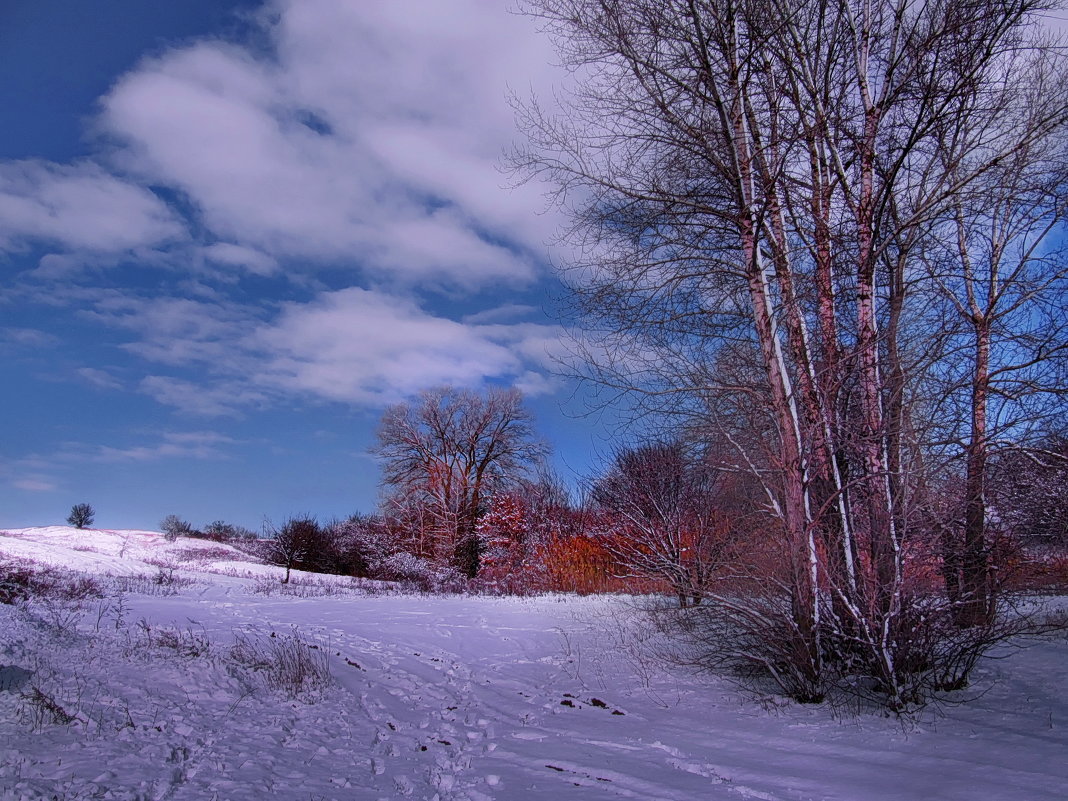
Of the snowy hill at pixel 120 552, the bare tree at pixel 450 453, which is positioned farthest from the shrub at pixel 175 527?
the bare tree at pixel 450 453

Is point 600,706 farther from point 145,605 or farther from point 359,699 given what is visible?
point 145,605

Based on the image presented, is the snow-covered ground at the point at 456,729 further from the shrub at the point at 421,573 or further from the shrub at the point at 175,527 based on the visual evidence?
the shrub at the point at 175,527


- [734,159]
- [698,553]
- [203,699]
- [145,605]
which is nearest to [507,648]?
[698,553]

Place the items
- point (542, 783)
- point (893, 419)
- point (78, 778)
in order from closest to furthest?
point (78, 778) → point (542, 783) → point (893, 419)

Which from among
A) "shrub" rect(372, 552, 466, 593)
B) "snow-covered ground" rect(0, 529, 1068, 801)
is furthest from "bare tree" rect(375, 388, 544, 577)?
"snow-covered ground" rect(0, 529, 1068, 801)

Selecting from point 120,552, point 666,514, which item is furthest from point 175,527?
point 666,514

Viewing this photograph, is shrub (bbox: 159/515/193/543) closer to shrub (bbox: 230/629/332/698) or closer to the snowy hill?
the snowy hill

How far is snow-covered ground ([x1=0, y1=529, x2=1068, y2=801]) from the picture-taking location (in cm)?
362

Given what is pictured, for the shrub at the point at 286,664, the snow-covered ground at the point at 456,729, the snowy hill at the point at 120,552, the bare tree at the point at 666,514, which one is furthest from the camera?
the snowy hill at the point at 120,552

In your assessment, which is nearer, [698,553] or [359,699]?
[359,699]

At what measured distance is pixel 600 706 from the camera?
19.8 feet

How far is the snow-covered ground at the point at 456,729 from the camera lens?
3.62 m

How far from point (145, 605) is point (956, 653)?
11784 mm

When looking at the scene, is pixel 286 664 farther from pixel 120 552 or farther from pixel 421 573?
pixel 120 552
